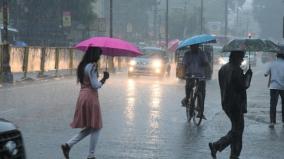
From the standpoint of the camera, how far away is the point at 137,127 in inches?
557

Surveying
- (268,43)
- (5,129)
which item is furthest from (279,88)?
(5,129)

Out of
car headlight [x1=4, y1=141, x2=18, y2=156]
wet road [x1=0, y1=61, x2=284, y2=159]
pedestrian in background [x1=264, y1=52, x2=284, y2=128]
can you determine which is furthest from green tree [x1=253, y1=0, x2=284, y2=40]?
car headlight [x1=4, y1=141, x2=18, y2=156]

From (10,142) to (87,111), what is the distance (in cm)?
412

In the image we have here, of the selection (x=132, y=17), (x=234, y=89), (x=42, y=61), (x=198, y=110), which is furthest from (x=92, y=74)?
(x=132, y=17)

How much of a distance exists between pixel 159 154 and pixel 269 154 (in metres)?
1.83

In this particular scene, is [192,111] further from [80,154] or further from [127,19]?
[127,19]

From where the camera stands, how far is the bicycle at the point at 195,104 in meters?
15.0

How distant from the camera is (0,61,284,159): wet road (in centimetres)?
1099

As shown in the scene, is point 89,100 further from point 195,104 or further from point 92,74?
point 195,104

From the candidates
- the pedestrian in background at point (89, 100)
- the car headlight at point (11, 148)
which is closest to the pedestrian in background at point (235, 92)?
the pedestrian in background at point (89, 100)

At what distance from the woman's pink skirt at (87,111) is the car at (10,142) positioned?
3.84 m

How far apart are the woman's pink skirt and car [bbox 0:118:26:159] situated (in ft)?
12.6

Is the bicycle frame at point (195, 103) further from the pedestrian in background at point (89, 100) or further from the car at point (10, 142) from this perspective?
the car at point (10, 142)

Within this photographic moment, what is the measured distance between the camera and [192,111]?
15281 mm
